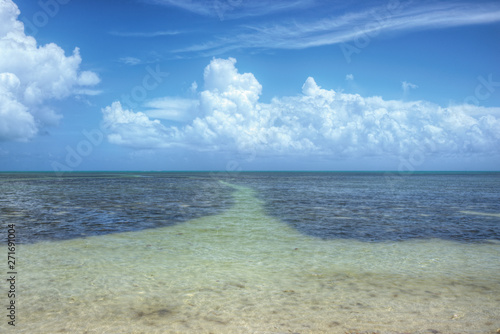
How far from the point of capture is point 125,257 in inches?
487

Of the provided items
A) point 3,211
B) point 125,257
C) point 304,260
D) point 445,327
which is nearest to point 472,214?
point 304,260

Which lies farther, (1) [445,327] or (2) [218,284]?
(2) [218,284]

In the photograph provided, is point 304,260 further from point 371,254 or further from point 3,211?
point 3,211

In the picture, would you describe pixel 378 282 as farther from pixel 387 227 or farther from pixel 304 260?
pixel 387 227

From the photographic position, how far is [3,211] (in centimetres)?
2544

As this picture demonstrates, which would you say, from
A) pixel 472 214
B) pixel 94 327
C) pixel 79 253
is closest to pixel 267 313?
pixel 94 327

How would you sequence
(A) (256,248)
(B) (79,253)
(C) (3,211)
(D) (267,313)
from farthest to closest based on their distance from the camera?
1. (C) (3,211)
2. (A) (256,248)
3. (B) (79,253)
4. (D) (267,313)

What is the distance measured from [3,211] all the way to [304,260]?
24.0 m

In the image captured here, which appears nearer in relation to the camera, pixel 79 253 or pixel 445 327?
pixel 445 327

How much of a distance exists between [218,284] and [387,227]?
13885mm

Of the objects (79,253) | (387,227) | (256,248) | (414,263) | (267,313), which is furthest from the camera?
(387,227)

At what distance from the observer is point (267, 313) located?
24.6 feet

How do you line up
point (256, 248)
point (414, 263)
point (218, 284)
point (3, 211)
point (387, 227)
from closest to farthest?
point (218, 284) < point (414, 263) < point (256, 248) < point (387, 227) < point (3, 211)

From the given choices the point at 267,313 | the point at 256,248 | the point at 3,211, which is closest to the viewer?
the point at 267,313
